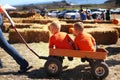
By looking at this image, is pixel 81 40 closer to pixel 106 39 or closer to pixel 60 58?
pixel 60 58

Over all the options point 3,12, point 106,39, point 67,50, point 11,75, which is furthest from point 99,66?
point 106,39

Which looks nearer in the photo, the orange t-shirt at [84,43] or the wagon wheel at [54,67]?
the wagon wheel at [54,67]

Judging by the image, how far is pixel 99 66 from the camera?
32.4 feet

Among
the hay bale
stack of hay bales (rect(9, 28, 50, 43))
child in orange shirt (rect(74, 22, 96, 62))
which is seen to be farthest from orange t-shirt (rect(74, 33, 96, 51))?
stack of hay bales (rect(9, 28, 50, 43))

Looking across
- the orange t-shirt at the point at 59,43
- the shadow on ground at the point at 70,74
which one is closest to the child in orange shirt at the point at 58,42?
the orange t-shirt at the point at 59,43

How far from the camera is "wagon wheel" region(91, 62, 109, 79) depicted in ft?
32.3

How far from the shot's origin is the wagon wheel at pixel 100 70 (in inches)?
388

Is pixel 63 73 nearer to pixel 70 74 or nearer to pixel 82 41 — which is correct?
pixel 70 74

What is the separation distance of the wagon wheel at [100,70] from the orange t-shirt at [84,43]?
0.57m

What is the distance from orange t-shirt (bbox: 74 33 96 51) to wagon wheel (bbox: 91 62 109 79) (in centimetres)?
57

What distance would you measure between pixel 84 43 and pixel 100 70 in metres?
0.85

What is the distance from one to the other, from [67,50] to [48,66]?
0.60 m

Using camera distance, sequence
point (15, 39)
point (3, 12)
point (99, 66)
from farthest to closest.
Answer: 1. point (15, 39)
2. point (3, 12)
3. point (99, 66)

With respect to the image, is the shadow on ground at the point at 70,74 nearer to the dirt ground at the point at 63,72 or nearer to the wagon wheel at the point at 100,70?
the dirt ground at the point at 63,72
